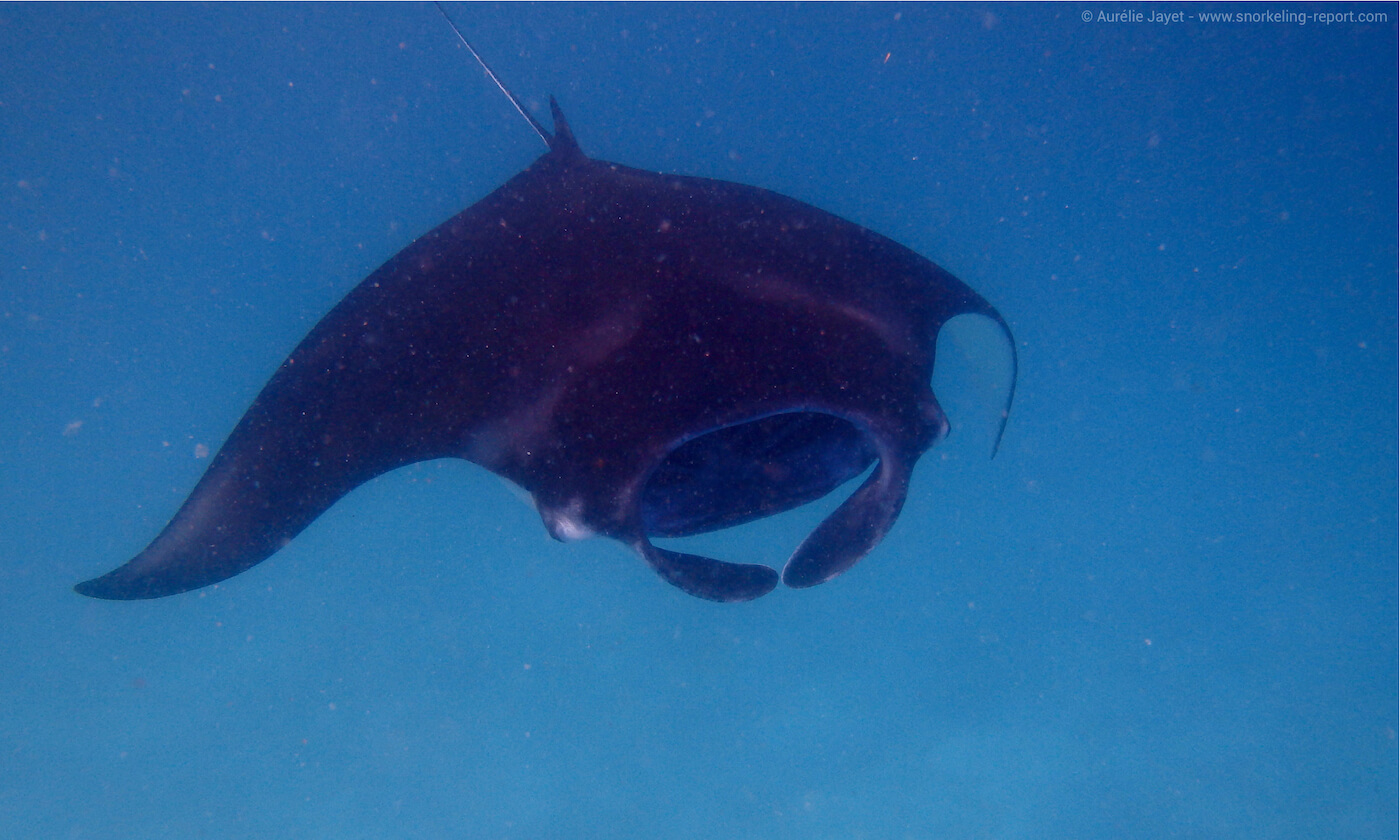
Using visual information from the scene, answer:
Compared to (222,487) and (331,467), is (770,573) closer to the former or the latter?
(331,467)

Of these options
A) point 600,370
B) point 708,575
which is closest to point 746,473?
point 708,575

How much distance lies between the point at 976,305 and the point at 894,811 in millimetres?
8858

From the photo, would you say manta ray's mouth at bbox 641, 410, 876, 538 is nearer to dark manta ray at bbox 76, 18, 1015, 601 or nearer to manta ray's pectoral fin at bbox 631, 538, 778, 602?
dark manta ray at bbox 76, 18, 1015, 601

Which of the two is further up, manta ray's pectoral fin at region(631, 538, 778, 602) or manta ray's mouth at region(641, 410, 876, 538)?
manta ray's mouth at region(641, 410, 876, 538)

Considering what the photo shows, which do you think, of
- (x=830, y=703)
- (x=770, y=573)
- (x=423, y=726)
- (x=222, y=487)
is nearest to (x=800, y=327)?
(x=770, y=573)

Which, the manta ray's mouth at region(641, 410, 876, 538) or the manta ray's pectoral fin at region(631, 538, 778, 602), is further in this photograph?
the manta ray's mouth at region(641, 410, 876, 538)

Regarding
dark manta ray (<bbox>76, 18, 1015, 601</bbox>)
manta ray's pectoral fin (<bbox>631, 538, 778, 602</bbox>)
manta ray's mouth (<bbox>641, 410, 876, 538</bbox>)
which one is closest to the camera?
manta ray's pectoral fin (<bbox>631, 538, 778, 602</bbox>)

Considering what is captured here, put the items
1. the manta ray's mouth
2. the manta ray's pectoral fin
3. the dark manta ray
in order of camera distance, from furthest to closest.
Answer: the manta ray's mouth
the dark manta ray
the manta ray's pectoral fin

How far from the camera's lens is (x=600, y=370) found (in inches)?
88.4

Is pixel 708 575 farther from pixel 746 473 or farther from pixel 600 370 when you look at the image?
pixel 600 370

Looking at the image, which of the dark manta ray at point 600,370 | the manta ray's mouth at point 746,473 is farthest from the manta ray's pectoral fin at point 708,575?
the manta ray's mouth at point 746,473

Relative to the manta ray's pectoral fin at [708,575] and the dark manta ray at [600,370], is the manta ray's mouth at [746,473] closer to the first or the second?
the dark manta ray at [600,370]

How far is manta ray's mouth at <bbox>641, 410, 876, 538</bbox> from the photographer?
2506mm

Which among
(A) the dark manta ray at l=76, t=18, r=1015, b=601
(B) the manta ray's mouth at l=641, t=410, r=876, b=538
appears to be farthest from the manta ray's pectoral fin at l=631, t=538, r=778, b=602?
(B) the manta ray's mouth at l=641, t=410, r=876, b=538
